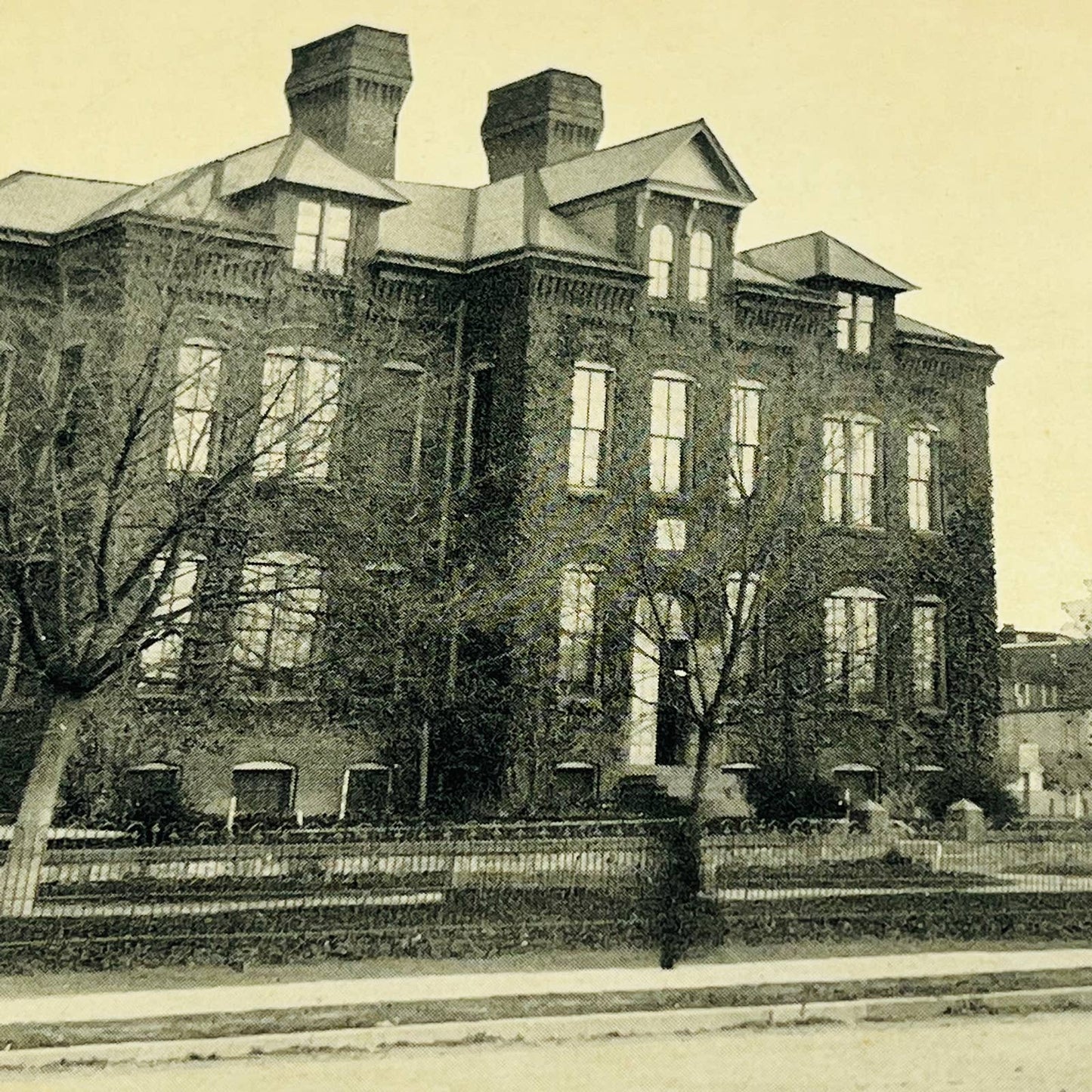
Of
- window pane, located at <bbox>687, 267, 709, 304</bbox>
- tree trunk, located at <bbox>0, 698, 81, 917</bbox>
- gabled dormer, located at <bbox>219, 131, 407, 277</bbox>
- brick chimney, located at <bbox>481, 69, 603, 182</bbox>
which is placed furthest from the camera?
brick chimney, located at <bbox>481, 69, 603, 182</bbox>

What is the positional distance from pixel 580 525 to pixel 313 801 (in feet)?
22.6

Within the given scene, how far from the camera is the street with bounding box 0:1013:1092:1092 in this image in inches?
372

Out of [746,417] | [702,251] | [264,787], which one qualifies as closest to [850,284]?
[702,251]

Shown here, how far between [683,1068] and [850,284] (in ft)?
70.3

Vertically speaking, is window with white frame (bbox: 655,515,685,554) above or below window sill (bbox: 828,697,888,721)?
above

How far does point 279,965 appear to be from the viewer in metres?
12.6

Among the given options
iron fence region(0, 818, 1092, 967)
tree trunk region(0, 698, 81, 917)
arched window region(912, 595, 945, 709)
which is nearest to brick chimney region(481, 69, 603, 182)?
arched window region(912, 595, 945, 709)

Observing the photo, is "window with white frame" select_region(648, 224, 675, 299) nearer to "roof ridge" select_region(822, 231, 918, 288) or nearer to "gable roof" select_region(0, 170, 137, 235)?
"roof ridge" select_region(822, 231, 918, 288)

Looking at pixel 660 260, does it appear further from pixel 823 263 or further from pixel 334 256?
→ pixel 334 256

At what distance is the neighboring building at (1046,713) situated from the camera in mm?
45562

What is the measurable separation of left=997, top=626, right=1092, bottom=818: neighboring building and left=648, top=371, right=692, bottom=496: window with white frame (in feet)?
65.2

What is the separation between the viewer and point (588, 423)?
82.7ft

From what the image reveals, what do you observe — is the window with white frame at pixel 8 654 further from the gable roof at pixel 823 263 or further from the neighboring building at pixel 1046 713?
the neighboring building at pixel 1046 713

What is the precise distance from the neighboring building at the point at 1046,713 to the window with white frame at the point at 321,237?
86.5 feet
